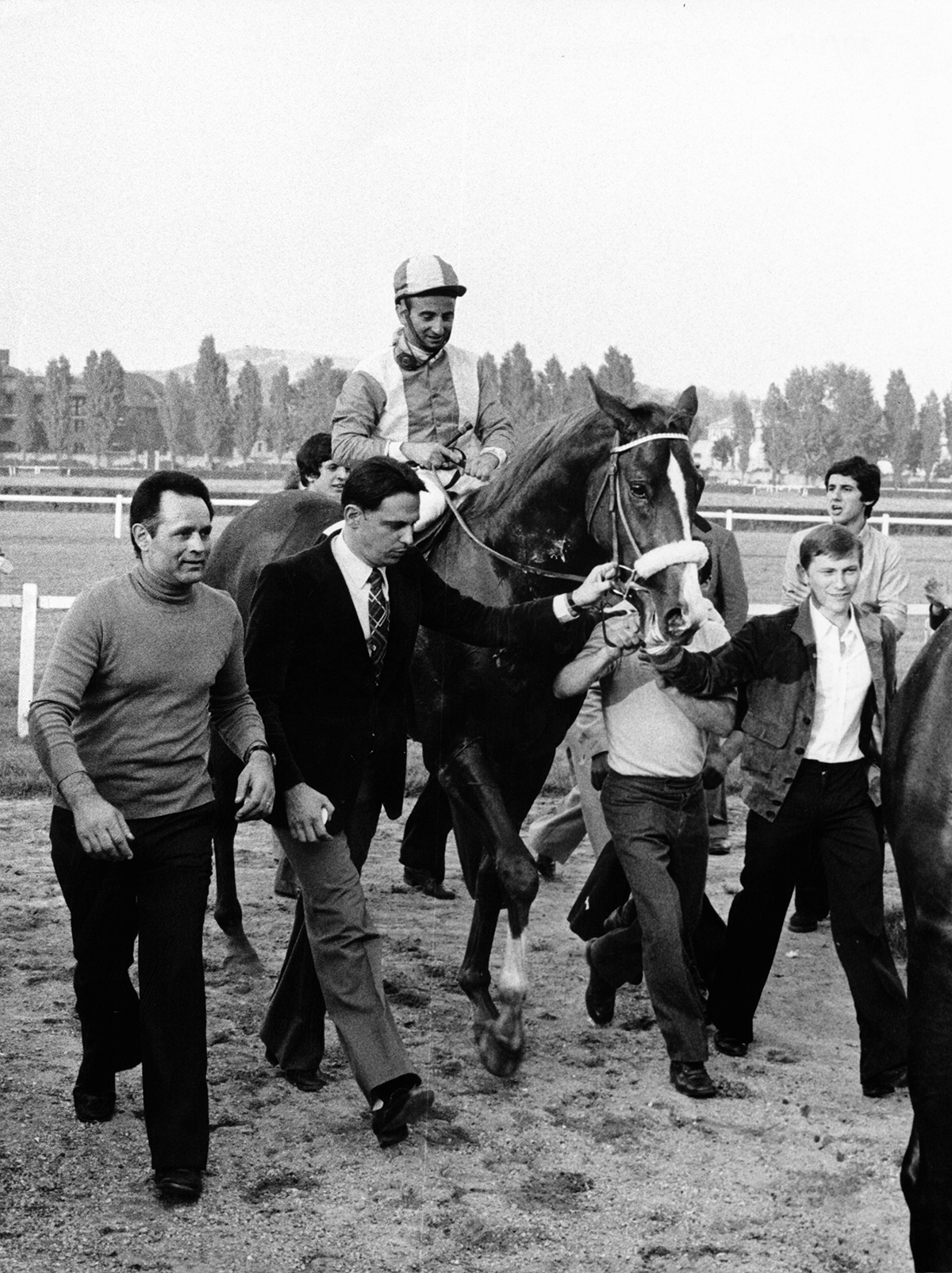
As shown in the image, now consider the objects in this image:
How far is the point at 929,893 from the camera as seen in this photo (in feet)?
9.15

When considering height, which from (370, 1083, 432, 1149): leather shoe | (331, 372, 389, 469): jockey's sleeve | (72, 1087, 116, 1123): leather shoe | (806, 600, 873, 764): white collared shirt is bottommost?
(72, 1087, 116, 1123): leather shoe

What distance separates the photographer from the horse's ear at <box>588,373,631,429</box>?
5098mm

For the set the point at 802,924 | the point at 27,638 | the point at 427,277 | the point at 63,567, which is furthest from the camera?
the point at 63,567

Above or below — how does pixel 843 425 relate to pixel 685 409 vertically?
above

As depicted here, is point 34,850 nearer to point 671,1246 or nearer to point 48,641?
point 671,1246

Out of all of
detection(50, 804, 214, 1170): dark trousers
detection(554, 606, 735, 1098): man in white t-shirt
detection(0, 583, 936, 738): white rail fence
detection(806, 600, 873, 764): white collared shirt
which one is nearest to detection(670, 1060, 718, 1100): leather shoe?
detection(554, 606, 735, 1098): man in white t-shirt

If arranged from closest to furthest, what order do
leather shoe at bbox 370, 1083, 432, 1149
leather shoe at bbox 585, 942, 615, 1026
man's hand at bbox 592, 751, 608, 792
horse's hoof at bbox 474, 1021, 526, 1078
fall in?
leather shoe at bbox 370, 1083, 432, 1149
horse's hoof at bbox 474, 1021, 526, 1078
man's hand at bbox 592, 751, 608, 792
leather shoe at bbox 585, 942, 615, 1026

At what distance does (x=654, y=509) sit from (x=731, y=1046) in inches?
78.0

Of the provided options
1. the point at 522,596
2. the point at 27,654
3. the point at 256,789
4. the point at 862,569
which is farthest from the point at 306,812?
the point at 27,654

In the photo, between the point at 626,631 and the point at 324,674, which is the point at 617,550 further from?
the point at 324,674

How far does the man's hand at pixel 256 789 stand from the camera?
13.9ft

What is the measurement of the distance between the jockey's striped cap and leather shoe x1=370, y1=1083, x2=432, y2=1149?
10.5 ft

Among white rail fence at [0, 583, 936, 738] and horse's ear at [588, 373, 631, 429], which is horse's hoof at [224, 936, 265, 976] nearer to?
horse's ear at [588, 373, 631, 429]

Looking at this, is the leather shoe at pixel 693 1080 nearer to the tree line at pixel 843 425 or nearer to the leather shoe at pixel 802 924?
the leather shoe at pixel 802 924
